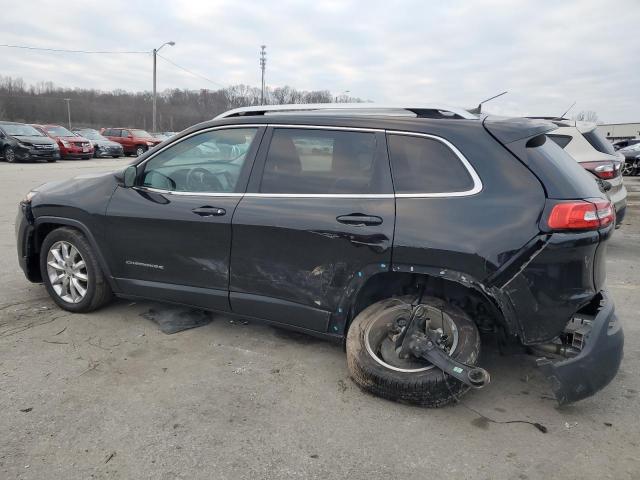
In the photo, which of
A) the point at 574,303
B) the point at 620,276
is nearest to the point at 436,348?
the point at 574,303

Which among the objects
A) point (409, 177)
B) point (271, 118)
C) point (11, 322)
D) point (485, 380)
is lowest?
point (11, 322)

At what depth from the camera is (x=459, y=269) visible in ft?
9.08

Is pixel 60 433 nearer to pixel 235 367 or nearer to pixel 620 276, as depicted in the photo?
pixel 235 367

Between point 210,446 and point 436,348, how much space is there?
4.48 ft

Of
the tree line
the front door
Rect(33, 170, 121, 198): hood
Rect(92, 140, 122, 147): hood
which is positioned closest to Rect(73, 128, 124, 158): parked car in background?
Rect(92, 140, 122, 147): hood

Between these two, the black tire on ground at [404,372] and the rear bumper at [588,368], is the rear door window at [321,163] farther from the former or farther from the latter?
the rear bumper at [588,368]

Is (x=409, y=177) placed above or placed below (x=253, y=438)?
above

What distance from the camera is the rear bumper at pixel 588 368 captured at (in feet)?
8.61

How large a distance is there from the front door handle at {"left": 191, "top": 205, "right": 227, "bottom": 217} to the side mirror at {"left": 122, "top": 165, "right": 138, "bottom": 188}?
2.21 feet

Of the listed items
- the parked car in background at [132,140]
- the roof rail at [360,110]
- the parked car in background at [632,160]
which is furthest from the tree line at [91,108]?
the roof rail at [360,110]

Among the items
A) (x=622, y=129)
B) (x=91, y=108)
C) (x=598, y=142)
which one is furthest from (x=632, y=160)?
(x=91, y=108)

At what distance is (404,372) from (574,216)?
4.25 ft

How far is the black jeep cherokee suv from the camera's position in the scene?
8.82 ft

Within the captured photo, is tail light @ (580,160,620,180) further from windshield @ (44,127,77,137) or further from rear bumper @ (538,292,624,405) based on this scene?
windshield @ (44,127,77,137)
